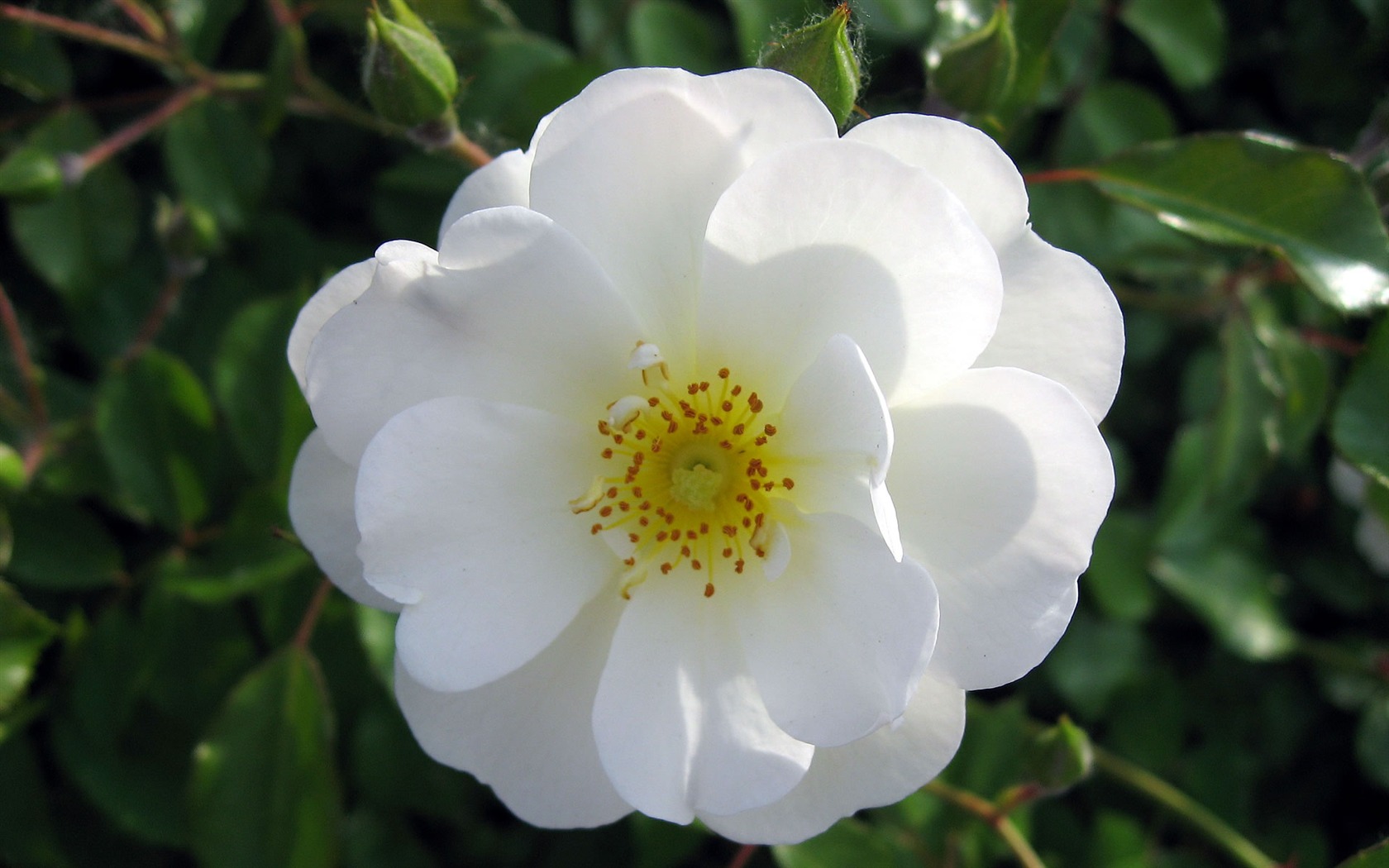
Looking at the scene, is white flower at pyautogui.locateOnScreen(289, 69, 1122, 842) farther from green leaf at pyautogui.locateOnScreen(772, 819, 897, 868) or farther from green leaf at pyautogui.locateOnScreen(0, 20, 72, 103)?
green leaf at pyautogui.locateOnScreen(0, 20, 72, 103)

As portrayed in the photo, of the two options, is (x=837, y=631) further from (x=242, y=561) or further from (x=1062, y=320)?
(x=242, y=561)

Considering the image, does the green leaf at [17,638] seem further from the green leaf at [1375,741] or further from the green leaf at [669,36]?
the green leaf at [1375,741]

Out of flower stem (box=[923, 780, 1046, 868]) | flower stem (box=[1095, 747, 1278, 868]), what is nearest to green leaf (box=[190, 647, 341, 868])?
flower stem (box=[923, 780, 1046, 868])

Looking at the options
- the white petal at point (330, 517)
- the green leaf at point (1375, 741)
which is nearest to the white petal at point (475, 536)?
the white petal at point (330, 517)

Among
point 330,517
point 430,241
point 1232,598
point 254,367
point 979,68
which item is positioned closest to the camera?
point 330,517

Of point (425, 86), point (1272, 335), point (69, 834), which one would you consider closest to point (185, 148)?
point (425, 86)

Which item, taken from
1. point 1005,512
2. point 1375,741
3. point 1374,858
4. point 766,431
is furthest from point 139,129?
point 1375,741
